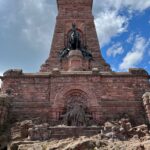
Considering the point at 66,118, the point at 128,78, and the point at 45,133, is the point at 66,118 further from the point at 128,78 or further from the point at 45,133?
the point at 128,78

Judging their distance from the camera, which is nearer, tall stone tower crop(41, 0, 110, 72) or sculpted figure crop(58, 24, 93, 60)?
tall stone tower crop(41, 0, 110, 72)

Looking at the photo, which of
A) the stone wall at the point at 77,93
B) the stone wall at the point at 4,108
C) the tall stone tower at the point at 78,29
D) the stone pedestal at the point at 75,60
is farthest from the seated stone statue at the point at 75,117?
the tall stone tower at the point at 78,29

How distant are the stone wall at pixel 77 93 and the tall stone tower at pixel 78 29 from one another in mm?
3854

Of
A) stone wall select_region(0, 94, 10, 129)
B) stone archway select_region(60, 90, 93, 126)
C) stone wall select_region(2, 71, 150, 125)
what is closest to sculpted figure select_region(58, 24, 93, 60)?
stone wall select_region(2, 71, 150, 125)

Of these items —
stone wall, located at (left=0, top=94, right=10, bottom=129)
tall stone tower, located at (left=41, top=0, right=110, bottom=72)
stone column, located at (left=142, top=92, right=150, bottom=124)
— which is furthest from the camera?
tall stone tower, located at (left=41, top=0, right=110, bottom=72)

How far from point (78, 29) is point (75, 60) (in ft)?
18.4

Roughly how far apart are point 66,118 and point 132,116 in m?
4.72

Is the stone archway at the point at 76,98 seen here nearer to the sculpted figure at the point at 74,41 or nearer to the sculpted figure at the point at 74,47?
the sculpted figure at the point at 74,47

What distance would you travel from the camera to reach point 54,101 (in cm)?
2016

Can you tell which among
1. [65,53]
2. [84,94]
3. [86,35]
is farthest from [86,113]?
[86,35]

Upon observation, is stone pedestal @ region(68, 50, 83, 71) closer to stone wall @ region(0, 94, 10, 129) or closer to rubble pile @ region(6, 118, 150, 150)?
stone wall @ region(0, 94, 10, 129)

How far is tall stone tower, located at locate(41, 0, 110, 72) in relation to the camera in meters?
25.9

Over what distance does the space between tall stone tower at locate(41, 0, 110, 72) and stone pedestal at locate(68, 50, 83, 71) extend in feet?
2.23

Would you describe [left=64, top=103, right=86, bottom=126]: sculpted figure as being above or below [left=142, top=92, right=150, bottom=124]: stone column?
below
